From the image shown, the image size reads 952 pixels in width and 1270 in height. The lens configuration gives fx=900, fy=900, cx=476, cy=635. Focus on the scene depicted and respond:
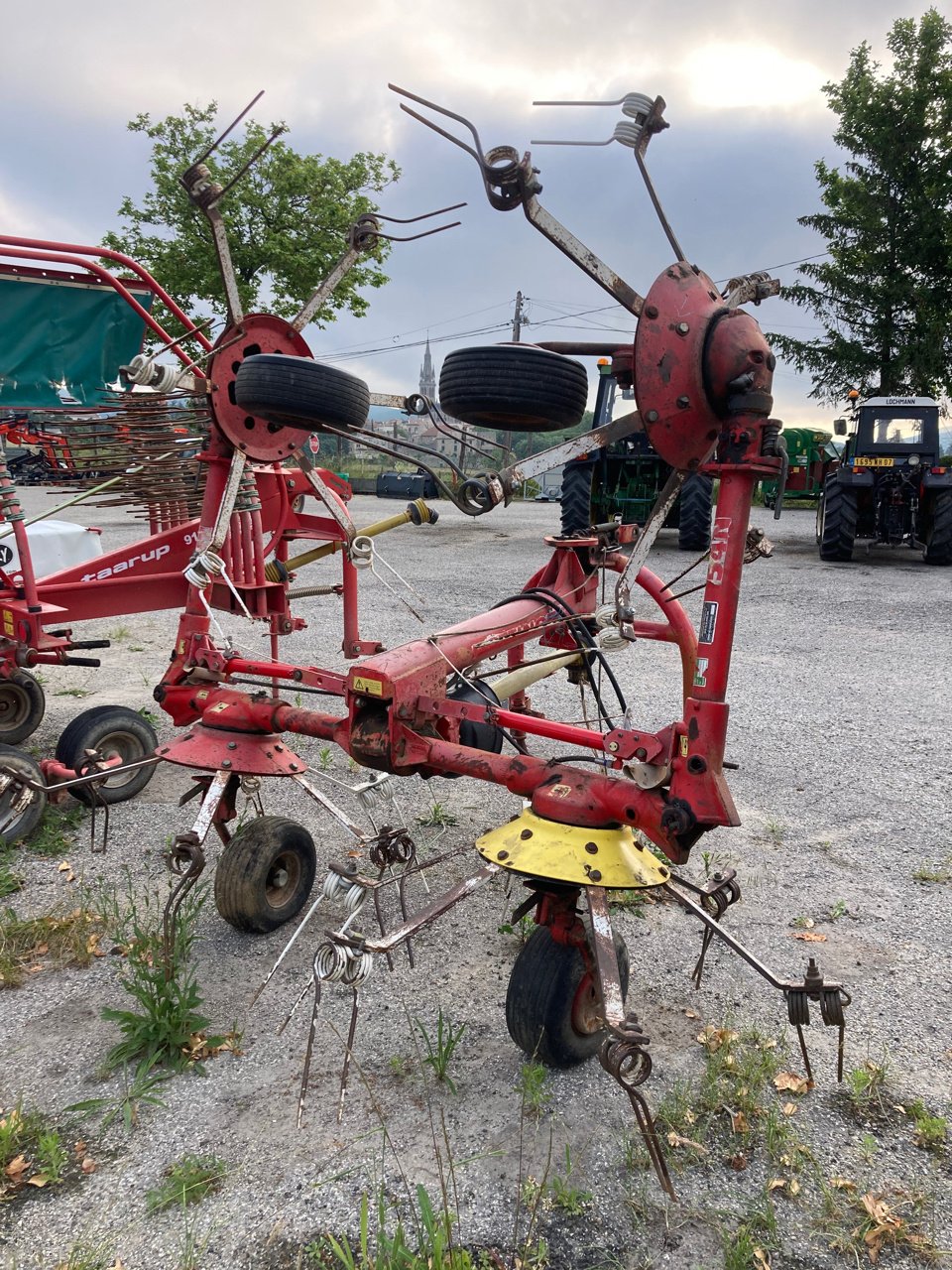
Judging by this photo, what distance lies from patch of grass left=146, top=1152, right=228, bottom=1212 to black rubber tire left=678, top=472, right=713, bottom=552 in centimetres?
1196

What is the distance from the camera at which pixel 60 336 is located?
17.4 ft

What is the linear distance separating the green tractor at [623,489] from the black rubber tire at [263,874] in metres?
9.85

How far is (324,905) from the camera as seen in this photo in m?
3.80

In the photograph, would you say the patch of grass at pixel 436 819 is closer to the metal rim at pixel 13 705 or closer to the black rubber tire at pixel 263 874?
the black rubber tire at pixel 263 874

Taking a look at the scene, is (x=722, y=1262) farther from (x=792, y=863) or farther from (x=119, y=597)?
(x=119, y=597)

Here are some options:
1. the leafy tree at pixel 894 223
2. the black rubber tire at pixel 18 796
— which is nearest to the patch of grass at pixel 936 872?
the black rubber tire at pixel 18 796

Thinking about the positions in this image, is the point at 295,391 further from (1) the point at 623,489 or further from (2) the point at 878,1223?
(1) the point at 623,489

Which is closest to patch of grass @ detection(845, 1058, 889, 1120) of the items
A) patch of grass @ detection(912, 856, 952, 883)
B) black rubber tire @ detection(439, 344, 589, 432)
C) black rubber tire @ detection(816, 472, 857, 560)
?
patch of grass @ detection(912, 856, 952, 883)

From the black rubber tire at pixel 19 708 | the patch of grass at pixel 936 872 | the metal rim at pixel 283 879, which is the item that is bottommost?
the patch of grass at pixel 936 872

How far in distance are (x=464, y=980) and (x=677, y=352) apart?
7.43 feet

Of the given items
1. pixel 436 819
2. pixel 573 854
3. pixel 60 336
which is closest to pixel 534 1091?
pixel 573 854

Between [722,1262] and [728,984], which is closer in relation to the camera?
[722,1262]

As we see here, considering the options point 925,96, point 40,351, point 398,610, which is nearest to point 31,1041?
point 40,351

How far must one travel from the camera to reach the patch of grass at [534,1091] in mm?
2590
